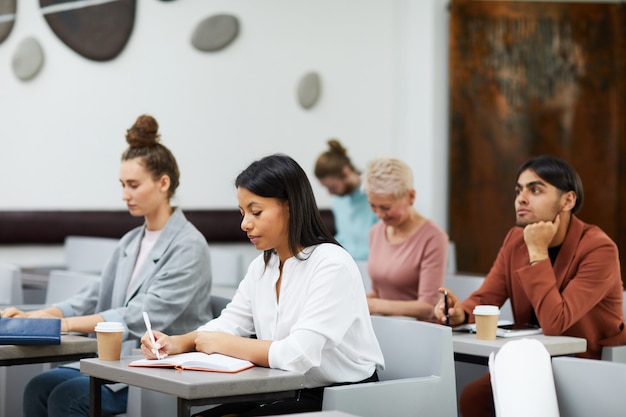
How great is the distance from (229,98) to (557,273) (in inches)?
157

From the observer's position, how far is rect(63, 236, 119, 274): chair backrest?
5871mm

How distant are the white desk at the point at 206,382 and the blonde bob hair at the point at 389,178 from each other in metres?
1.81

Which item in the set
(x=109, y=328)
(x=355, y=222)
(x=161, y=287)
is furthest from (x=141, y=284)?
(x=355, y=222)

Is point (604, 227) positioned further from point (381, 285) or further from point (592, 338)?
point (592, 338)

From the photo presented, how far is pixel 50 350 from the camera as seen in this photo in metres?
2.91

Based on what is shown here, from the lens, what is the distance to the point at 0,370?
4.09m

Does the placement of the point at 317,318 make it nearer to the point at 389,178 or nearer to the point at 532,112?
the point at 389,178

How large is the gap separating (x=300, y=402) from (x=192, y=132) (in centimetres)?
454

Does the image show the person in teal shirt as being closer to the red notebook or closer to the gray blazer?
the gray blazer

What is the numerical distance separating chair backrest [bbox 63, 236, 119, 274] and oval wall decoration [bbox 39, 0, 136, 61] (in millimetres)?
1266

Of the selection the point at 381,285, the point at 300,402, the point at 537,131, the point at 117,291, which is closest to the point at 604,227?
the point at 537,131

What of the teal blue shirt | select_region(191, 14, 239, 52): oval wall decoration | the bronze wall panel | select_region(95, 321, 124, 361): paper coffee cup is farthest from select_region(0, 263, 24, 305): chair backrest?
the bronze wall panel

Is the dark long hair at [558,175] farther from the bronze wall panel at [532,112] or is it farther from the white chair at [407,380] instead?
the bronze wall panel at [532,112]

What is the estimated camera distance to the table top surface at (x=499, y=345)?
3.04 meters
